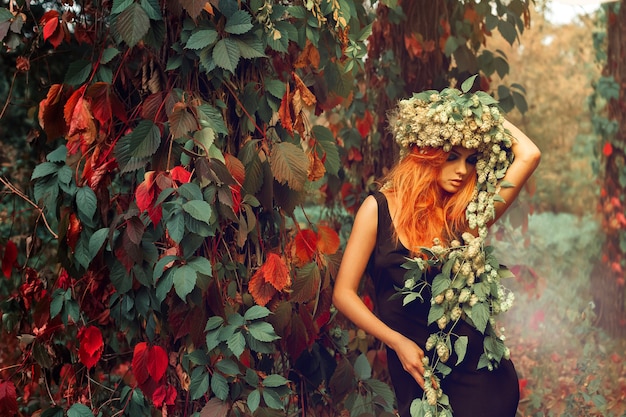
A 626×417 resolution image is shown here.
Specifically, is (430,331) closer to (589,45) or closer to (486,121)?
(486,121)

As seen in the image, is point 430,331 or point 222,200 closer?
point 222,200

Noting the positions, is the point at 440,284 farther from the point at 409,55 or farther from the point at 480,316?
the point at 409,55

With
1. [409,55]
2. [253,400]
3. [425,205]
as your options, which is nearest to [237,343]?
[253,400]

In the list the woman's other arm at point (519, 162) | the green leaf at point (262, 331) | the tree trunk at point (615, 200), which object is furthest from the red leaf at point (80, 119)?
the tree trunk at point (615, 200)

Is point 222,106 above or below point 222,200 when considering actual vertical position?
above

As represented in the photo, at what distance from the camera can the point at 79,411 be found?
8.50 ft

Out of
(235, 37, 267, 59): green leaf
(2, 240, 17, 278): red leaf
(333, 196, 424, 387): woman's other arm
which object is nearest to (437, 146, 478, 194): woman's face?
(333, 196, 424, 387): woman's other arm

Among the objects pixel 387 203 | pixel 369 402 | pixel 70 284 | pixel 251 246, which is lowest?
pixel 369 402

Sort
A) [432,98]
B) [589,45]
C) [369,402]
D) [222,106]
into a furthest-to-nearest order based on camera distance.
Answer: [589,45] → [369,402] → [432,98] → [222,106]

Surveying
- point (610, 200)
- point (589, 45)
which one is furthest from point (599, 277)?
point (589, 45)

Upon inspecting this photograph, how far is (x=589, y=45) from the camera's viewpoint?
49.1ft

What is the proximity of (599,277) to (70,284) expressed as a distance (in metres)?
5.59

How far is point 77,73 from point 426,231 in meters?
1.21

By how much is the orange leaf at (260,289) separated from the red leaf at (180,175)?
41 centimetres
